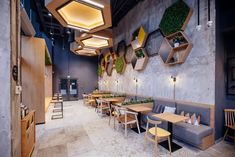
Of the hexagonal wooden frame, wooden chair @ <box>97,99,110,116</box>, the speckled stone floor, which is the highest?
the hexagonal wooden frame

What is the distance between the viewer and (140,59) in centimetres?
621

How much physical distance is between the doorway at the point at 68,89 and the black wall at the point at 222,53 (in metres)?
11.1

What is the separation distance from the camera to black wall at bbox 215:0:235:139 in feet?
11.3

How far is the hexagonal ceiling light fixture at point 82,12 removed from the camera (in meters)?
3.14

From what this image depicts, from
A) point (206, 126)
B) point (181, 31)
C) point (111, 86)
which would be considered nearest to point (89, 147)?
point (206, 126)

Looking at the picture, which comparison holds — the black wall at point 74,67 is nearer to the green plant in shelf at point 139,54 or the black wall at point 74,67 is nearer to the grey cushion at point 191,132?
the green plant in shelf at point 139,54

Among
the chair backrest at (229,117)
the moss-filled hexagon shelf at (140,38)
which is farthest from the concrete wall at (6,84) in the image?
the chair backrest at (229,117)

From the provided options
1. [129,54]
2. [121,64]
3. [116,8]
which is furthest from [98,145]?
[116,8]

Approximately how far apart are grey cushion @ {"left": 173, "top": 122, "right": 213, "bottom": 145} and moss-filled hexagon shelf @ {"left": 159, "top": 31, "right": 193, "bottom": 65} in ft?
6.56

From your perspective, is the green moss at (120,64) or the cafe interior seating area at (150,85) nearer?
the cafe interior seating area at (150,85)

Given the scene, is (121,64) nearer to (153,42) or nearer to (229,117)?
(153,42)

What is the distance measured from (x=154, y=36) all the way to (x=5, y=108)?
5.32 metres

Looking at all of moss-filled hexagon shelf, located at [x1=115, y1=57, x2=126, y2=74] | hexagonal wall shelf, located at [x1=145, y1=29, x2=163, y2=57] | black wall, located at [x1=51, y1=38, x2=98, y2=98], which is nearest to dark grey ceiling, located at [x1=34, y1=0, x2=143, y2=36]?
hexagonal wall shelf, located at [x1=145, y1=29, x2=163, y2=57]

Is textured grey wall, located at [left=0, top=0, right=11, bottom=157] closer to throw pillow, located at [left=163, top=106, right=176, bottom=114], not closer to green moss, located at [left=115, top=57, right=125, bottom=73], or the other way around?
throw pillow, located at [left=163, top=106, right=176, bottom=114]
